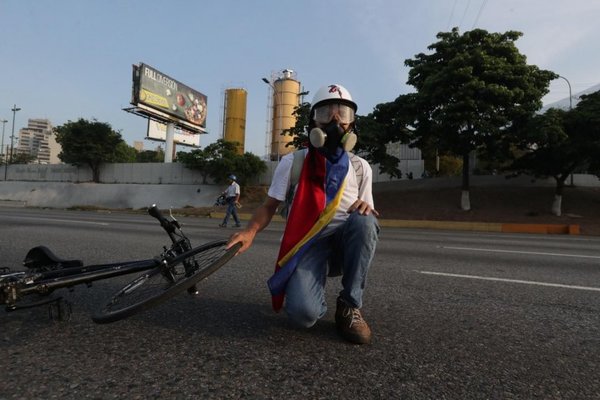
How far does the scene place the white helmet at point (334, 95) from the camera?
8.58 ft

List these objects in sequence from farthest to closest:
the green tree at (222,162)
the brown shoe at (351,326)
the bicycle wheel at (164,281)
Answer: the green tree at (222,162)
the brown shoe at (351,326)
the bicycle wheel at (164,281)

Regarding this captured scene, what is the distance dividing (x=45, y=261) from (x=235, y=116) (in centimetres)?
5430

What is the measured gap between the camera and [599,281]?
4742mm

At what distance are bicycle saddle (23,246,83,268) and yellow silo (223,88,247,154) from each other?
174ft

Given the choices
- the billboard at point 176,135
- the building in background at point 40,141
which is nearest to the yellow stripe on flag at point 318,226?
the billboard at point 176,135

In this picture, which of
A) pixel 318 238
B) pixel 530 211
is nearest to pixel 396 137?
pixel 530 211

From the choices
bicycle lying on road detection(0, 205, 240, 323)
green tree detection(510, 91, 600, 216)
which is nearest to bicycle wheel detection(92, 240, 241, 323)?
bicycle lying on road detection(0, 205, 240, 323)

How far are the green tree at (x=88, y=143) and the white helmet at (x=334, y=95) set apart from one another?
42109 mm

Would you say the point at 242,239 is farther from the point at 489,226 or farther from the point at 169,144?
the point at 169,144

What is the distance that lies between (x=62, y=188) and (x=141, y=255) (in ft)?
131

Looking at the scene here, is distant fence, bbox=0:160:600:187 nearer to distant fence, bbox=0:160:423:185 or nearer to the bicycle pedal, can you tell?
distant fence, bbox=0:160:423:185

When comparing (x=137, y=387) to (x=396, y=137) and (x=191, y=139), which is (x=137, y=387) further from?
(x=191, y=139)

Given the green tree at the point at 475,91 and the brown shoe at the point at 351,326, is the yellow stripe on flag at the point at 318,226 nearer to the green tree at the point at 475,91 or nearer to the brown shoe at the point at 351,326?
the brown shoe at the point at 351,326

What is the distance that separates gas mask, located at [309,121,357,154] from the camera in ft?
8.11
